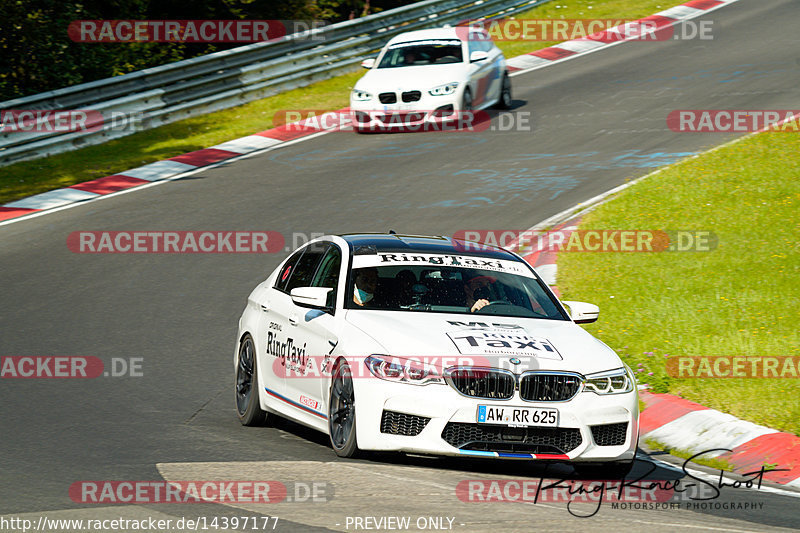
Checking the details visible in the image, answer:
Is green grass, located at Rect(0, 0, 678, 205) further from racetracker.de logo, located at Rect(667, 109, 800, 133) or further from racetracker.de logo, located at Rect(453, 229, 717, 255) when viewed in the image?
racetracker.de logo, located at Rect(453, 229, 717, 255)

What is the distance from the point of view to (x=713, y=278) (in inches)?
493

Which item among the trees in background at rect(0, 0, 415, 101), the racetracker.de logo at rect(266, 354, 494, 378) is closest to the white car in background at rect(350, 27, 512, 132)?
the trees in background at rect(0, 0, 415, 101)

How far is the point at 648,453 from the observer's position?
344 inches

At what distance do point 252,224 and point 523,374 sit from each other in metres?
8.85

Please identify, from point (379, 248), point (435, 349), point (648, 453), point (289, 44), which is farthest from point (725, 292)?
point (289, 44)

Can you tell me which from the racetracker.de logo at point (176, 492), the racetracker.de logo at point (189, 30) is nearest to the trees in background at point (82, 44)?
the racetracker.de logo at point (189, 30)

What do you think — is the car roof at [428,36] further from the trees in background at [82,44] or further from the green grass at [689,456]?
the green grass at [689,456]

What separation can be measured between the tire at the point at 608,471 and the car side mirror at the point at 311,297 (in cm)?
206

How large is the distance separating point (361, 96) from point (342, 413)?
1439cm

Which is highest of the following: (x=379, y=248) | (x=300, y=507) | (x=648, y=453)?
(x=379, y=248)

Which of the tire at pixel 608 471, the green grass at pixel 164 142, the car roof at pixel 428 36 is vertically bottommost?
the tire at pixel 608 471

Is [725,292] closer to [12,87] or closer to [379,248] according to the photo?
[379,248]

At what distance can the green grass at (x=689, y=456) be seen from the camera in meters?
8.38

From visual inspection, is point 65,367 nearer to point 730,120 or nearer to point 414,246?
point 414,246
